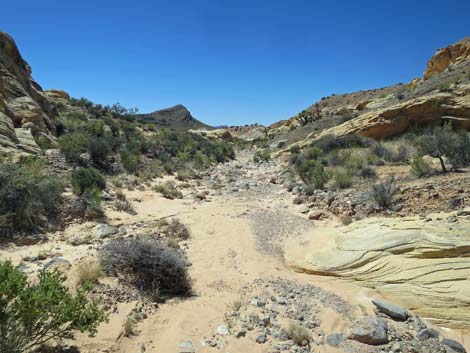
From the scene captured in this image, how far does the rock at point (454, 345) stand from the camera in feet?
11.4

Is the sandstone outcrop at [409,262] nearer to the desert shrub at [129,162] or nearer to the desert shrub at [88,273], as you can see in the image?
the desert shrub at [88,273]

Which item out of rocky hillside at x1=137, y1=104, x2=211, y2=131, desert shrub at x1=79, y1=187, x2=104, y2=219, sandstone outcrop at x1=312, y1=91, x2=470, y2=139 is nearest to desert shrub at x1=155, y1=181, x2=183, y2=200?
desert shrub at x1=79, y1=187, x2=104, y2=219

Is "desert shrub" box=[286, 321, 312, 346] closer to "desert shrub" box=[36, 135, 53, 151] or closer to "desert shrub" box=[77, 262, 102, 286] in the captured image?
"desert shrub" box=[77, 262, 102, 286]

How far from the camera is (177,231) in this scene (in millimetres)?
6684

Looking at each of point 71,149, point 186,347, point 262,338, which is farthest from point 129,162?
point 262,338

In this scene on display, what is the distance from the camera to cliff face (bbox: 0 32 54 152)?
32.1 ft

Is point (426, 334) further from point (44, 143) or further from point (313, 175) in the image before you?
point (44, 143)

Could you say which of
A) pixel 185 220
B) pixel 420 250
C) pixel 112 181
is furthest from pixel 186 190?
pixel 420 250

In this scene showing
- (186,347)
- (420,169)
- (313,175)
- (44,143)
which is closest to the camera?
(186,347)

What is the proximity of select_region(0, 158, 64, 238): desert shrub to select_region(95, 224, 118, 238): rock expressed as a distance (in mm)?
1050

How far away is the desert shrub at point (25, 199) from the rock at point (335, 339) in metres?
5.45

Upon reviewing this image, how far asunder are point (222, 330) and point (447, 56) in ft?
155

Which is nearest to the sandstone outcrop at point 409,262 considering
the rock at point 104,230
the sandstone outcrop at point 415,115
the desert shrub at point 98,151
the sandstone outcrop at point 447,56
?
the rock at point 104,230

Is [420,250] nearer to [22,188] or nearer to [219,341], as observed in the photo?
[219,341]
